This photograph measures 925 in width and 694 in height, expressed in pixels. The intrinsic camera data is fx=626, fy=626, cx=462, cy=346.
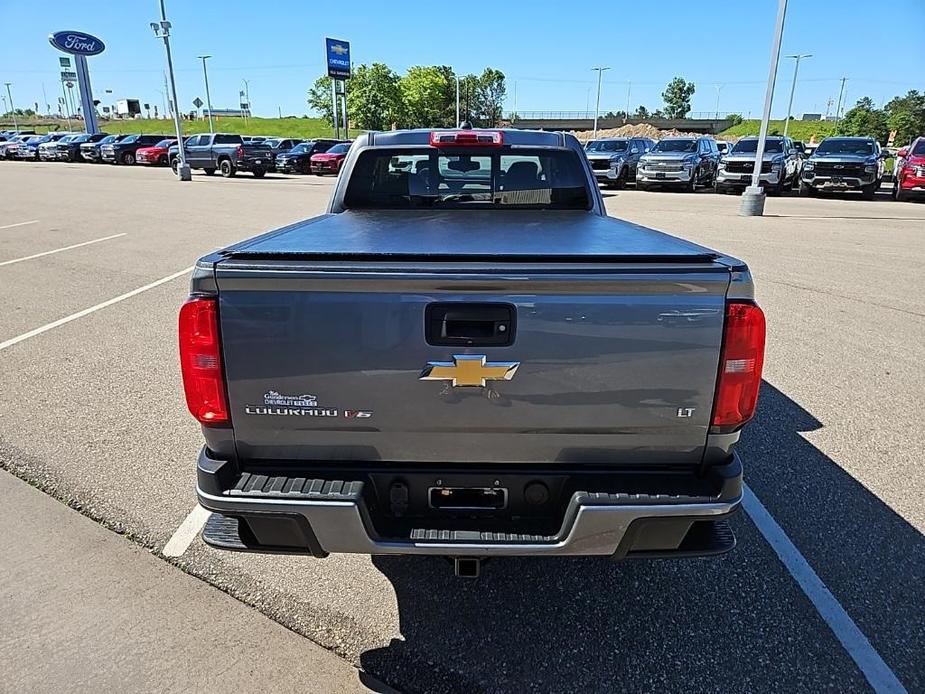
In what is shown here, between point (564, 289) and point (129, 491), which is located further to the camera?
point (129, 491)

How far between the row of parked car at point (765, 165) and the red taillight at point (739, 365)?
19.9 metres

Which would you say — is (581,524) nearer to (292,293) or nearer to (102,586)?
(292,293)

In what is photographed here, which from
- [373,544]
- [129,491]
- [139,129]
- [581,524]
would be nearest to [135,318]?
[129,491]

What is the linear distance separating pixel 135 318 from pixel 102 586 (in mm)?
4816

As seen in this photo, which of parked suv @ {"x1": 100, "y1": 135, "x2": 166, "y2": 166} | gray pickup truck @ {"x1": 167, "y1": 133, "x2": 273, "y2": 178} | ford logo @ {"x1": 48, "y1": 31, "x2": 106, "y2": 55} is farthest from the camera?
ford logo @ {"x1": 48, "y1": 31, "x2": 106, "y2": 55}

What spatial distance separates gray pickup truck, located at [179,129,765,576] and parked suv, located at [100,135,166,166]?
4622 centimetres

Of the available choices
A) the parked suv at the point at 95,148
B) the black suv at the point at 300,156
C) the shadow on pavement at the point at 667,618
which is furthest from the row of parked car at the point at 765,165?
the parked suv at the point at 95,148

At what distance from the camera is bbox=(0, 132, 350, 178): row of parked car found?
32.6 meters

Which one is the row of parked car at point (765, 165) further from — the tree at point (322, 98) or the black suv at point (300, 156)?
the tree at point (322, 98)

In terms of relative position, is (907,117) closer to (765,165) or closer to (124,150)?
(765,165)

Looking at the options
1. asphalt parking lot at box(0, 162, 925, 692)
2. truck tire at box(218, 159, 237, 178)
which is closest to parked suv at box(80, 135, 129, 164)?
truck tire at box(218, 159, 237, 178)

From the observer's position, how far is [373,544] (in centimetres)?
217

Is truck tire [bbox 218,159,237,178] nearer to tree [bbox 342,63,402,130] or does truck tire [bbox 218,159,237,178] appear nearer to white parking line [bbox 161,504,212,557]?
white parking line [bbox 161,504,212,557]

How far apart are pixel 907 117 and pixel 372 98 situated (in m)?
72.8
